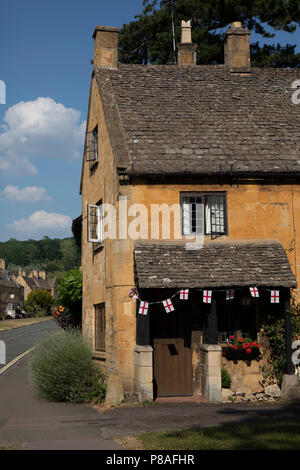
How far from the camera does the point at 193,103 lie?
17.3 metres

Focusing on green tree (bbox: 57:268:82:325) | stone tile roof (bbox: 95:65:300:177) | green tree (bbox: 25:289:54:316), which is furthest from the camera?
green tree (bbox: 25:289:54:316)

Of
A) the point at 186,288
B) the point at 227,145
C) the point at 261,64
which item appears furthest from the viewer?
the point at 261,64

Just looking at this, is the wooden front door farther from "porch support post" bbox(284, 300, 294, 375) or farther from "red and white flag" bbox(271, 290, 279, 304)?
"porch support post" bbox(284, 300, 294, 375)

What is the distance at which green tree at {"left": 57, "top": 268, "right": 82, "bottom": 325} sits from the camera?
2127 centimetres

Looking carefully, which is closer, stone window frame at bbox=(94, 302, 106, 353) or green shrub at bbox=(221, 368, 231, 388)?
green shrub at bbox=(221, 368, 231, 388)

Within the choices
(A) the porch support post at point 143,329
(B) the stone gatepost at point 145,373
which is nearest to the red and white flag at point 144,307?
(A) the porch support post at point 143,329

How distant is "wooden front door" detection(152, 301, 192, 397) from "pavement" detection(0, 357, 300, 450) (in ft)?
3.21

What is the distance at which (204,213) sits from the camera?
1512cm

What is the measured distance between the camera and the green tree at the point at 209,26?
1025 inches

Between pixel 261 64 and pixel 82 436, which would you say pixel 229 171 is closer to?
pixel 82 436

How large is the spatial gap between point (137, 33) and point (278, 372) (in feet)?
67.8

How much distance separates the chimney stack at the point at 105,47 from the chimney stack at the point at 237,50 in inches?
162

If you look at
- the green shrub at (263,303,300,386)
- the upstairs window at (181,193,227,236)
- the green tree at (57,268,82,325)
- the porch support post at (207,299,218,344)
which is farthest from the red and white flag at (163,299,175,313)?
the green tree at (57,268,82,325)
